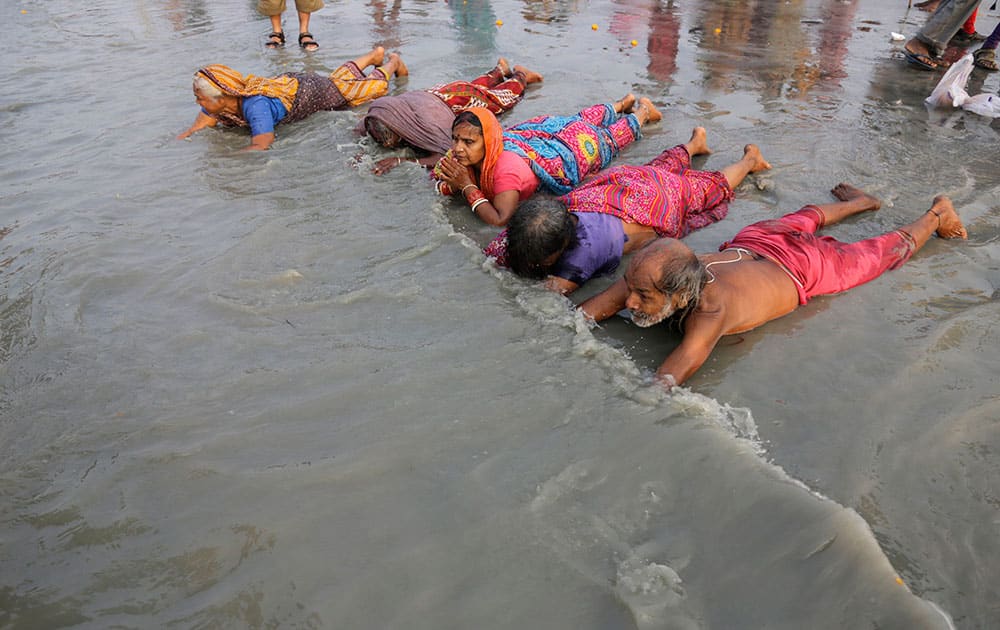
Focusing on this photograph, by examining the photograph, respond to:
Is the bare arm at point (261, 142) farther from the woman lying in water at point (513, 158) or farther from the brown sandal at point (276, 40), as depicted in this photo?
the brown sandal at point (276, 40)

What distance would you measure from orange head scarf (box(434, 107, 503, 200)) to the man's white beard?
5.56ft

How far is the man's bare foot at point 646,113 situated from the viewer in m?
5.45

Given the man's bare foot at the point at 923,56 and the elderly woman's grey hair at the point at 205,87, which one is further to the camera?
the man's bare foot at the point at 923,56

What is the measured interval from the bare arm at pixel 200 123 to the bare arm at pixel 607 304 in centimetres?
433

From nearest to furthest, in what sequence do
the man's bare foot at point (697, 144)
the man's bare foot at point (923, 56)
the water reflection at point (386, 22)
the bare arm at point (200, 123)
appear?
the man's bare foot at point (697, 144) → the bare arm at point (200, 123) → the man's bare foot at point (923, 56) → the water reflection at point (386, 22)

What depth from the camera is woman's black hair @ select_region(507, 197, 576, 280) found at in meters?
3.30

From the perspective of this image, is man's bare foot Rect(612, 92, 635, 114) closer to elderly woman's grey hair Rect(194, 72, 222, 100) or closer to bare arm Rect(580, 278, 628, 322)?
bare arm Rect(580, 278, 628, 322)

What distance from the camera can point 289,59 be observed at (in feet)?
26.1

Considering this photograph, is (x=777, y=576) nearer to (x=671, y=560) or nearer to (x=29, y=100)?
(x=671, y=560)

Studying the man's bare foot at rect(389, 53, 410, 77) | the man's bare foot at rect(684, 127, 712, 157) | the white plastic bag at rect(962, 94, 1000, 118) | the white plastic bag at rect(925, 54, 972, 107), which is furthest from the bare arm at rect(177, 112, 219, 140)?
the white plastic bag at rect(962, 94, 1000, 118)

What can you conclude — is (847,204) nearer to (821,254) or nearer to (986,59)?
(821,254)

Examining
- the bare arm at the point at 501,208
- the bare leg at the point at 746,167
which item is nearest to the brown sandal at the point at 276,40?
the bare arm at the point at 501,208

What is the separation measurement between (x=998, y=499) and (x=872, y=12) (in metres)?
10.3

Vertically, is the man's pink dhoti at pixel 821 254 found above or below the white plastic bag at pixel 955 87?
below
